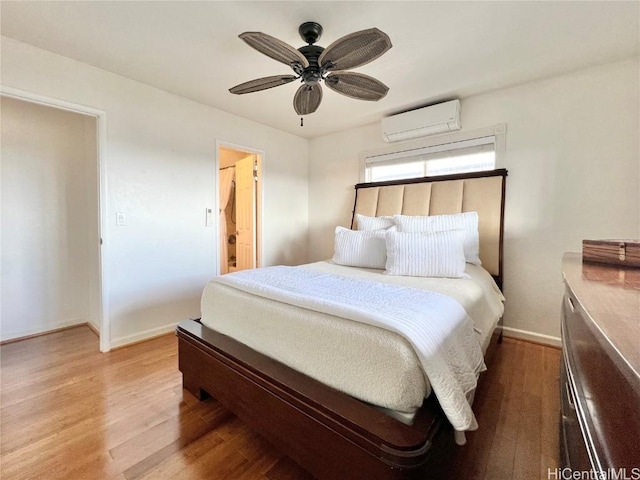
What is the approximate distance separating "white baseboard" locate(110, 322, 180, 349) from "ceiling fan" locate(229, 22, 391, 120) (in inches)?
84.5

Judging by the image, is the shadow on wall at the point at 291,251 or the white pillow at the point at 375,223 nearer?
the white pillow at the point at 375,223

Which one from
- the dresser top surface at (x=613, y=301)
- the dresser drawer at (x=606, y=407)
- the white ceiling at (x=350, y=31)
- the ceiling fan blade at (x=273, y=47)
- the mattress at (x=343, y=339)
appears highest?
the white ceiling at (x=350, y=31)

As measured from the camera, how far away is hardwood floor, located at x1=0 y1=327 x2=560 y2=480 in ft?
4.11

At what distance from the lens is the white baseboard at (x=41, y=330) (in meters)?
2.60

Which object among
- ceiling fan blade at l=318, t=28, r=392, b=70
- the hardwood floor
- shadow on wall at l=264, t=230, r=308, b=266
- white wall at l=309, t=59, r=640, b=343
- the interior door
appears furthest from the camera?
shadow on wall at l=264, t=230, r=308, b=266

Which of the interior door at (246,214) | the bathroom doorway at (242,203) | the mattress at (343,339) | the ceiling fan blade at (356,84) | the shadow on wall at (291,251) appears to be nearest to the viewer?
the mattress at (343,339)

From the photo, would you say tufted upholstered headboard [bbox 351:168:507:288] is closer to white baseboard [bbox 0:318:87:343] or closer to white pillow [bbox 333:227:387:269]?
white pillow [bbox 333:227:387:269]

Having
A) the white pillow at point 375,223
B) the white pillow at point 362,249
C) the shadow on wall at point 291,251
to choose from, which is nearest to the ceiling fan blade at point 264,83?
the white pillow at point 362,249

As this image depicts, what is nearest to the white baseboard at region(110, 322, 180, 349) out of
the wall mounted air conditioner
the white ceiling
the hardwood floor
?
the hardwood floor

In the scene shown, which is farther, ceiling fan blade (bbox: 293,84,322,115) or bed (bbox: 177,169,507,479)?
ceiling fan blade (bbox: 293,84,322,115)

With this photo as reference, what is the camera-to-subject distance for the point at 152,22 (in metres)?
1.77

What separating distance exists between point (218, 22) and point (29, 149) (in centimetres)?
248

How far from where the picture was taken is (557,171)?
7.85ft

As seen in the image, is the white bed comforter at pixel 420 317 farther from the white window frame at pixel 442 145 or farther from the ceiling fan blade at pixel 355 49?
the white window frame at pixel 442 145
